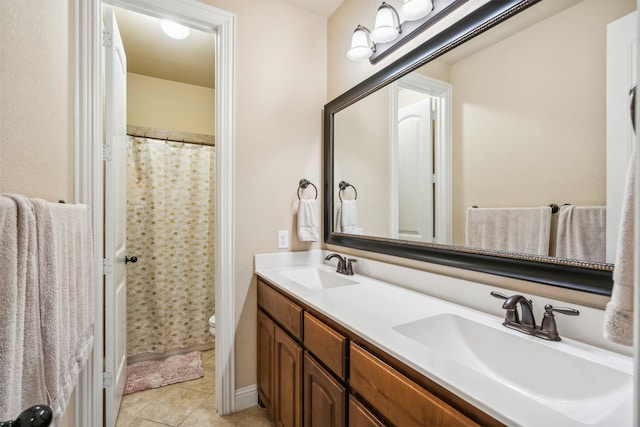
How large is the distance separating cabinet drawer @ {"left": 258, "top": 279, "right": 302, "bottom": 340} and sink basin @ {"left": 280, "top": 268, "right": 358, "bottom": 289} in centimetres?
16

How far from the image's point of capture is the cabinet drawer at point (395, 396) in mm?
Result: 664

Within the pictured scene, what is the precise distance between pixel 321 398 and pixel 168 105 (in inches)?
121

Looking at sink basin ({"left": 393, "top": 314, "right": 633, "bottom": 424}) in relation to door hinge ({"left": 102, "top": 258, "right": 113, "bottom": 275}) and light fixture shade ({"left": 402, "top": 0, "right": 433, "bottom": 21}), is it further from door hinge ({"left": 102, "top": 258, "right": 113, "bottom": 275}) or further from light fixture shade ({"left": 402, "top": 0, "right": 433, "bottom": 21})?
door hinge ({"left": 102, "top": 258, "right": 113, "bottom": 275})

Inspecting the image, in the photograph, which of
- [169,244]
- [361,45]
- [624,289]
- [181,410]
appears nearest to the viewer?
[624,289]

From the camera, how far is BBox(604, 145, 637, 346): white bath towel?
0.46m

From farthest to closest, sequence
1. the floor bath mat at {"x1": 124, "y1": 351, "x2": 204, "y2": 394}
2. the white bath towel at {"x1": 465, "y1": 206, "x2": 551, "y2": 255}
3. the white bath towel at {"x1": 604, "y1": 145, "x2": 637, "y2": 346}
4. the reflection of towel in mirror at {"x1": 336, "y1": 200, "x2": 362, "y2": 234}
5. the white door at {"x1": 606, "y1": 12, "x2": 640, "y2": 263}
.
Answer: the floor bath mat at {"x1": 124, "y1": 351, "x2": 204, "y2": 394} → the reflection of towel in mirror at {"x1": 336, "y1": 200, "x2": 362, "y2": 234} → the white bath towel at {"x1": 465, "y1": 206, "x2": 551, "y2": 255} → the white door at {"x1": 606, "y1": 12, "x2": 640, "y2": 263} → the white bath towel at {"x1": 604, "y1": 145, "x2": 637, "y2": 346}

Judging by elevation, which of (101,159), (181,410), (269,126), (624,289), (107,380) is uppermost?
(269,126)

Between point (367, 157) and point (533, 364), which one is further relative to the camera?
point (367, 157)

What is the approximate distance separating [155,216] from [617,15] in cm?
293

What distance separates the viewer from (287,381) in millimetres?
1427

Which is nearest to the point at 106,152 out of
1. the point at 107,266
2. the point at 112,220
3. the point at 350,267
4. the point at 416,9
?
the point at 112,220

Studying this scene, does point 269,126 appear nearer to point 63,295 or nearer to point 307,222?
point 307,222

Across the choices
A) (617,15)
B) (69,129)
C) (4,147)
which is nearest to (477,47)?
(617,15)

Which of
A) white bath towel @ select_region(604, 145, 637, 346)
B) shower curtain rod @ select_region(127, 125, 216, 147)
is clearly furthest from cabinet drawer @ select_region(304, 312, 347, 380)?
shower curtain rod @ select_region(127, 125, 216, 147)
